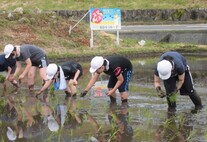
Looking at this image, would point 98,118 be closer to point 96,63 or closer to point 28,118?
point 96,63

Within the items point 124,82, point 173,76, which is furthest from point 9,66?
point 173,76

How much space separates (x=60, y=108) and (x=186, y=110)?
225 cm

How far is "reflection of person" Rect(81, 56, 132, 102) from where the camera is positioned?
916 cm

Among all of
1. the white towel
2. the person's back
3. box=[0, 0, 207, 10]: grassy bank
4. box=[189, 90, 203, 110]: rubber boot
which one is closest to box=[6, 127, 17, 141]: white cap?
the white towel

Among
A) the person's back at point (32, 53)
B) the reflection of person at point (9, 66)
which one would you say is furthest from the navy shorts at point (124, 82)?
the reflection of person at point (9, 66)

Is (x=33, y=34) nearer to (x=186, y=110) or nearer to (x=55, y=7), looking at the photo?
(x=186, y=110)

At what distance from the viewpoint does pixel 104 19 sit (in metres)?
20.2

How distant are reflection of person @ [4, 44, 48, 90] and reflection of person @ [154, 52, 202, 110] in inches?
126

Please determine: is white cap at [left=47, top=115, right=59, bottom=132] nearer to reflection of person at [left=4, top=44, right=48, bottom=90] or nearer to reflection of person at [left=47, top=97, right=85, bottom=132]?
reflection of person at [left=47, top=97, right=85, bottom=132]

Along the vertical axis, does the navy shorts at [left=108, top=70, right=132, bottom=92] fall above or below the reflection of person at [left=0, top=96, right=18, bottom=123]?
above

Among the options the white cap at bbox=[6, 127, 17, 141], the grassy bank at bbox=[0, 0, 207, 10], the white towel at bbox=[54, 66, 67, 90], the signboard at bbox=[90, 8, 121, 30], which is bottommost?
the white cap at bbox=[6, 127, 17, 141]

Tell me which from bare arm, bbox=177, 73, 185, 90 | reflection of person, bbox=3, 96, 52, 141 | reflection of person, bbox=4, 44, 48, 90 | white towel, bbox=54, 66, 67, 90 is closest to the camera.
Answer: reflection of person, bbox=3, 96, 52, 141

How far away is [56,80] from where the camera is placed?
1049 centimetres

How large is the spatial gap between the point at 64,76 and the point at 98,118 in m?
1.96
